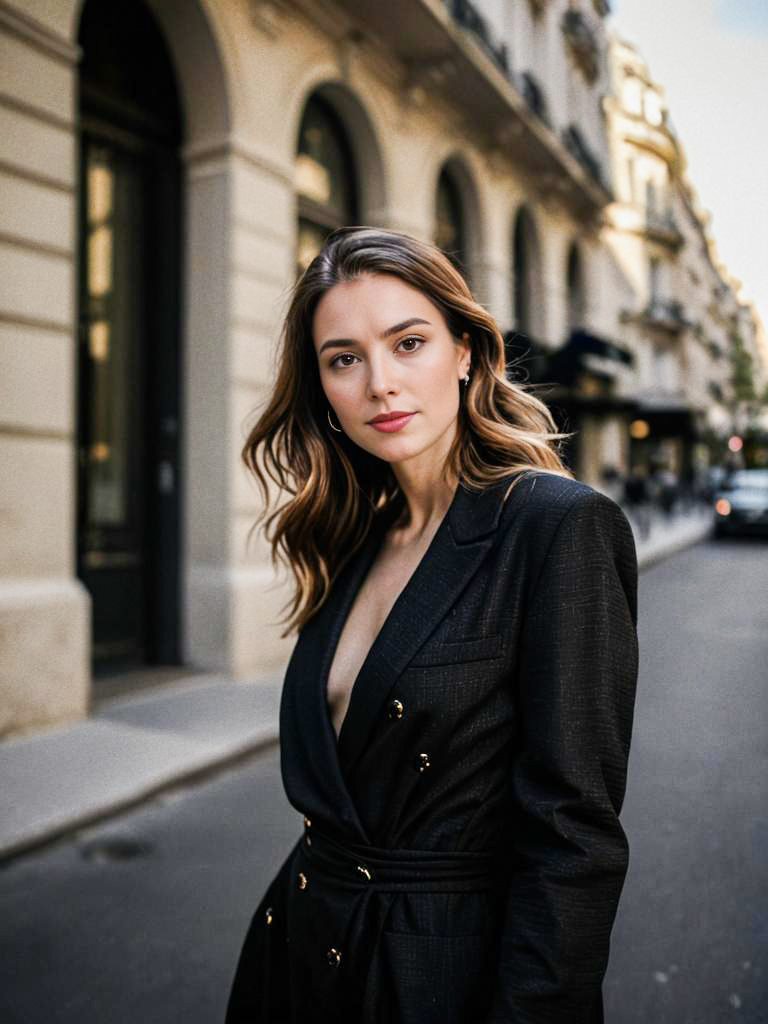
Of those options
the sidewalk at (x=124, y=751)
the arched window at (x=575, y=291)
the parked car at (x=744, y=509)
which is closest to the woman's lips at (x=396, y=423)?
the sidewalk at (x=124, y=751)

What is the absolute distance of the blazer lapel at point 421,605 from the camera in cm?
124

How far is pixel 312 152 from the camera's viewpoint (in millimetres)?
9297

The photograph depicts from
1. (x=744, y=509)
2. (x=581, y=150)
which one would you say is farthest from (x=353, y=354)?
(x=744, y=509)

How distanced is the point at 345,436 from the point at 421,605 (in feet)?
2.23

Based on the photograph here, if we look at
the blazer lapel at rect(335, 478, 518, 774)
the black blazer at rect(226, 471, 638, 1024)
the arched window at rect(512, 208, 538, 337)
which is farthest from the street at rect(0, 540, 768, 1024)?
the arched window at rect(512, 208, 538, 337)

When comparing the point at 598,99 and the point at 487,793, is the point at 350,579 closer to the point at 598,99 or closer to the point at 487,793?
→ the point at 487,793

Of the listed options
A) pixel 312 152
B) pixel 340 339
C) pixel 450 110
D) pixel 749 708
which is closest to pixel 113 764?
pixel 340 339

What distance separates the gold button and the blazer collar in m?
0.02

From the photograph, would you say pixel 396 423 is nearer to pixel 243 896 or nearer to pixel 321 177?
pixel 243 896

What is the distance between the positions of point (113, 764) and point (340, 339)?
13.3ft

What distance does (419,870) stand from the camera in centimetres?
121

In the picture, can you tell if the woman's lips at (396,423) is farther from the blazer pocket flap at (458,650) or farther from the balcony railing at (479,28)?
the balcony railing at (479,28)

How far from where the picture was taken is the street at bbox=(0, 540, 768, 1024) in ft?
8.79

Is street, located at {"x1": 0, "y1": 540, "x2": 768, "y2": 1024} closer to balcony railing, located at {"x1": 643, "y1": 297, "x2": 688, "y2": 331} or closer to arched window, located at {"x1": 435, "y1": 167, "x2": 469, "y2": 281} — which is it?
arched window, located at {"x1": 435, "y1": 167, "x2": 469, "y2": 281}
